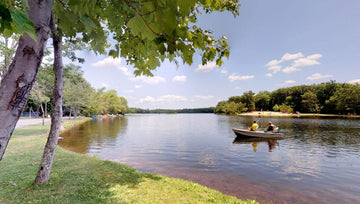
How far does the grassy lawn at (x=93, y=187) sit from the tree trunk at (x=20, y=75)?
4.05 metres

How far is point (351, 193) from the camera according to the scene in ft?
25.2

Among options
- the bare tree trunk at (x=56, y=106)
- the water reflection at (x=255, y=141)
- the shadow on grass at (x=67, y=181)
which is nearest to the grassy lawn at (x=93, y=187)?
the shadow on grass at (x=67, y=181)

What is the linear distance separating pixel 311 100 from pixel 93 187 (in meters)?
102

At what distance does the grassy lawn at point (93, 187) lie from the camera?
471 cm

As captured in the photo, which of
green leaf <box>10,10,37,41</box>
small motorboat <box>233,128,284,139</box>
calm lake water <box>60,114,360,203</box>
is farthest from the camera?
small motorboat <box>233,128,284,139</box>

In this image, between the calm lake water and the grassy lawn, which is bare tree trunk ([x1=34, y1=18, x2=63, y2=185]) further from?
the calm lake water

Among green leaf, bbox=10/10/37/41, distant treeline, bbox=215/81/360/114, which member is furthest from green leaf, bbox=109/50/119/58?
distant treeline, bbox=215/81/360/114

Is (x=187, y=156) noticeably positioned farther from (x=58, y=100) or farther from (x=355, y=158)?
(x=355, y=158)

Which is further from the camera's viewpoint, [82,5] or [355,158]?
[355,158]

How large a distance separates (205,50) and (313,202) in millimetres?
8343

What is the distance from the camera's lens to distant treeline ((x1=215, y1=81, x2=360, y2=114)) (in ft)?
222

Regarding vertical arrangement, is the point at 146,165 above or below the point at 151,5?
below

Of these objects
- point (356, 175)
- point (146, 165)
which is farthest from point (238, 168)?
point (356, 175)

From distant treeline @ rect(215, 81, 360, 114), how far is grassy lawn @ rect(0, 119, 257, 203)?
3549 inches
